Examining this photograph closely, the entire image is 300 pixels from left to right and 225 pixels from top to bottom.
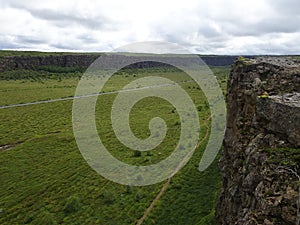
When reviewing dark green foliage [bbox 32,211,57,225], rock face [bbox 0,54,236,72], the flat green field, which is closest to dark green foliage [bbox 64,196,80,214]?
the flat green field

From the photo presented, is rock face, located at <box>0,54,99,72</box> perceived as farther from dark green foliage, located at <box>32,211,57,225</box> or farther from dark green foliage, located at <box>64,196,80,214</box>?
dark green foliage, located at <box>32,211,57,225</box>

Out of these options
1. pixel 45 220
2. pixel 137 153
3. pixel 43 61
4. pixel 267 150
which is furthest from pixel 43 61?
pixel 267 150

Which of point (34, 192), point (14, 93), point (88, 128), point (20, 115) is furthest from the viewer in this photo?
point (14, 93)

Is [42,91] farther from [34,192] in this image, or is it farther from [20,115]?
[34,192]

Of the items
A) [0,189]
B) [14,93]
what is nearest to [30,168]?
[0,189]

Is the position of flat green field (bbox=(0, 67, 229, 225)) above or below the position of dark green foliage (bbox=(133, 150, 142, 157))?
below

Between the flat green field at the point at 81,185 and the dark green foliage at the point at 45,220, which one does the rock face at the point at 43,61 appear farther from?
the dark green foliage at the point at 45,220

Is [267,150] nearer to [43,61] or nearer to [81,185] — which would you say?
[81,185]

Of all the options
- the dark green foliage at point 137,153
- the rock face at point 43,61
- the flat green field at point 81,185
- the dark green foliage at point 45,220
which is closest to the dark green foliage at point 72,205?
Answer: the flat green field at point 81,185
